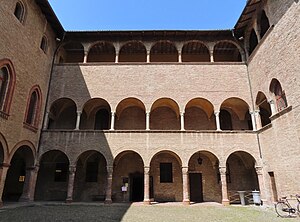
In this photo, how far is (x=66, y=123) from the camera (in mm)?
18141

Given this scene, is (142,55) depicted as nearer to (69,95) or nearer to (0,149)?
(69,95)

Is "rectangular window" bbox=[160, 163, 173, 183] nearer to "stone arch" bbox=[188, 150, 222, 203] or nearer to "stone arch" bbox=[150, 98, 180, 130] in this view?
"stone arch" bbox=[188, 150, 222, 203]

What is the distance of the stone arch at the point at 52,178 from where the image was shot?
16641 mm

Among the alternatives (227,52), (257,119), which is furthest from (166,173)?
(227,52)

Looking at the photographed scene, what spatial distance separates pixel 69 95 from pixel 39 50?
11.4ft

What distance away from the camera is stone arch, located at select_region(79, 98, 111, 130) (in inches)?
704

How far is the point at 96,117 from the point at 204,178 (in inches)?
373

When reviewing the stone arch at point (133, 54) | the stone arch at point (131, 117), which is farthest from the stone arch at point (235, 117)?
the stone arch at point (133, 54)

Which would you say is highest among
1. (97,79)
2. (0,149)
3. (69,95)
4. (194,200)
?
(97,79)

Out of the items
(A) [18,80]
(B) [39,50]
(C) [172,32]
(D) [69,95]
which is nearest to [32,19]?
(B) [39,50]

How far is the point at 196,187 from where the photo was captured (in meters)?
16.9

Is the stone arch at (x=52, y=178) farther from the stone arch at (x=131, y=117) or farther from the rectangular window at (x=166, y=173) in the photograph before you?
the rectangular window at (x=166, y=173)

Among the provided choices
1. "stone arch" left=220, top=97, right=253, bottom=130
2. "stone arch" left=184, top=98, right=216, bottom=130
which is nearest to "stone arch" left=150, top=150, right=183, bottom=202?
"stone arch" left=184, top=98, right=216, bottom=130

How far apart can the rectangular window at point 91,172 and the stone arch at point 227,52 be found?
1330 centimetres
